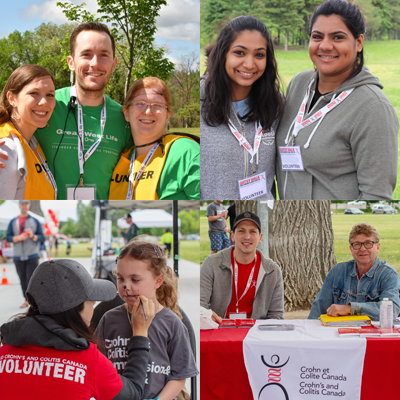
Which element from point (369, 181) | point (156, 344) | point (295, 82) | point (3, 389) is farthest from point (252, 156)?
point (3, 389)

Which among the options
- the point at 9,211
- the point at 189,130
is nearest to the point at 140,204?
the point at 189,130

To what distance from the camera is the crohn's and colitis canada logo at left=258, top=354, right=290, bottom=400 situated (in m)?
2.47

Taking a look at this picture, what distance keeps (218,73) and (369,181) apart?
1.24 meters

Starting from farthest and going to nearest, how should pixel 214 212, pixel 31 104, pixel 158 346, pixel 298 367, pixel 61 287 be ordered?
pixel 214 212
pixel 31 104
pixel 298 367
pixel 158 346
pixel 61 287

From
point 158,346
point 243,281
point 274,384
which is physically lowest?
point 274,384

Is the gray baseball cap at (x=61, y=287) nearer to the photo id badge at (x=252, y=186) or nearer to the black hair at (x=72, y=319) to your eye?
the black hair at (x=72, y=319)

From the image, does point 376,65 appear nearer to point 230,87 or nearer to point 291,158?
point 291,158

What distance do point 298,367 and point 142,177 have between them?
154 cm

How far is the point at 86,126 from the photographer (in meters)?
2.74

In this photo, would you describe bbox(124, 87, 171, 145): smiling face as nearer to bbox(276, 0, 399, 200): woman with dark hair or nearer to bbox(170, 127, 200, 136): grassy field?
bbox(170, 127, 200, 136): grassy field

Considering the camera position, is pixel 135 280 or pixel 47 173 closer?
pixel 135 280

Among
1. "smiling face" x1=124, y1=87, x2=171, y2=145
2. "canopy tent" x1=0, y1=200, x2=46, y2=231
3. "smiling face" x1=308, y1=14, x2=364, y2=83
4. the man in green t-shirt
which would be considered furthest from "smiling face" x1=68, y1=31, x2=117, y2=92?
"smiling face" x1=308, y1=14, x2=364, y2=83

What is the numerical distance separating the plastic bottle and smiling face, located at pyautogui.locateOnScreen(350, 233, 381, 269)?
32 cm

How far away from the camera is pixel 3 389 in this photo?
1.75m
